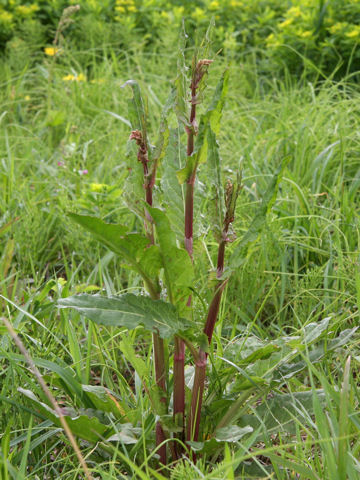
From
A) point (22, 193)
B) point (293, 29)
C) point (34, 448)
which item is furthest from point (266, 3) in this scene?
point (34, 448)

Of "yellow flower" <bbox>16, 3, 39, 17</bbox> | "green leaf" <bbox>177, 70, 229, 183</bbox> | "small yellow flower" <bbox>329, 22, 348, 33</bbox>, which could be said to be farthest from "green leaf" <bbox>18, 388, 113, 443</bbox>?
"yellow flower" <bbox>16, 3, 39, 17</bbox>

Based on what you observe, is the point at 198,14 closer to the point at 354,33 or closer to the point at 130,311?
the point at 354,33

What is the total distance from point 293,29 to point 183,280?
3.18 metres

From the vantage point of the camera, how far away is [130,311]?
3.68 feet

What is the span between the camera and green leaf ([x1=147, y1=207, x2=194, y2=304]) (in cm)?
109

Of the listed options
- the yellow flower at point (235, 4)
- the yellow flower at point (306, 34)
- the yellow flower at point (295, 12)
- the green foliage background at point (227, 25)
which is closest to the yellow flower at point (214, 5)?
the green foliage background at point (227, 25)

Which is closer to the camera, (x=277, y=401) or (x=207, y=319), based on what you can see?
(x=207, y=319)

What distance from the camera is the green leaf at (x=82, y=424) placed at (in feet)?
4.00

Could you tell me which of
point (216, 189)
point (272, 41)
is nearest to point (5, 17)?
point (272, 41)

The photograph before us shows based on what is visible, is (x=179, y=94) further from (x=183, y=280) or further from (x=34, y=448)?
(x=34, y=448)

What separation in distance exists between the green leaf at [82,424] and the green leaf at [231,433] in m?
0.24

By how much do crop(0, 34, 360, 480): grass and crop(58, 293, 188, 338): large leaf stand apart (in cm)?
18

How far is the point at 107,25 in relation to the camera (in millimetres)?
4828

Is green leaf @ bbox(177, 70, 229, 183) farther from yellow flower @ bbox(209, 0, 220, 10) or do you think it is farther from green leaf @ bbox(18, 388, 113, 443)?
yellow flower @ bbox(209, 0, 220, 10)
